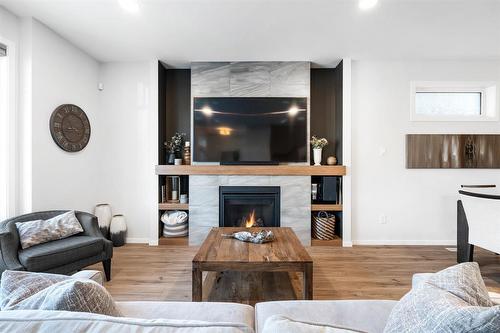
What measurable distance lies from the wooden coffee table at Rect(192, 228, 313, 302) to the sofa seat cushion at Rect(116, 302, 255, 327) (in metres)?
0.71

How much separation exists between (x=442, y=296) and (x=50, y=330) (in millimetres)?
1035

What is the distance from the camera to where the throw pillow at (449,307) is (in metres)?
0.66

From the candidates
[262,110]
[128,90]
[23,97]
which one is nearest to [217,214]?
[262,110]

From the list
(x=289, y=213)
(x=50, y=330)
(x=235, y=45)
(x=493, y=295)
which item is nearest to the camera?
(x=50, y=330)

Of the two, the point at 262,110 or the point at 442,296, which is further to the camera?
the point at 262,110

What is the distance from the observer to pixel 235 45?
342cm

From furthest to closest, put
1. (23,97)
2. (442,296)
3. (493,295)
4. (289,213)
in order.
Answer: (289,213)
(23,97)
(493,295)
(442,296)

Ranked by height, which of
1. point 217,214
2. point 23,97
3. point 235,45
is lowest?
point 217,214

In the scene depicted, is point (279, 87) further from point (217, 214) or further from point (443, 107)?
point (443, 107)

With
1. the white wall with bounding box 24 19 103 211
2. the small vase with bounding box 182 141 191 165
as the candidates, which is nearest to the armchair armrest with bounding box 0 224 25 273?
the white wall with bounding box 24 19 103 211

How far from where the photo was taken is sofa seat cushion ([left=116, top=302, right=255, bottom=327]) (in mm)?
1156

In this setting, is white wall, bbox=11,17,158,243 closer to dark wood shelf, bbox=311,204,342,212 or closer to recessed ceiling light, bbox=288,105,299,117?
recessed ceiling light, bbox=288,105,299,117

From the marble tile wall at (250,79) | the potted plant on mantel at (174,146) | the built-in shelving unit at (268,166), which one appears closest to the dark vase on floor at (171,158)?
the potted plant on mantel at (174,146)

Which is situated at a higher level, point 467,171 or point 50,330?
point 467,171
